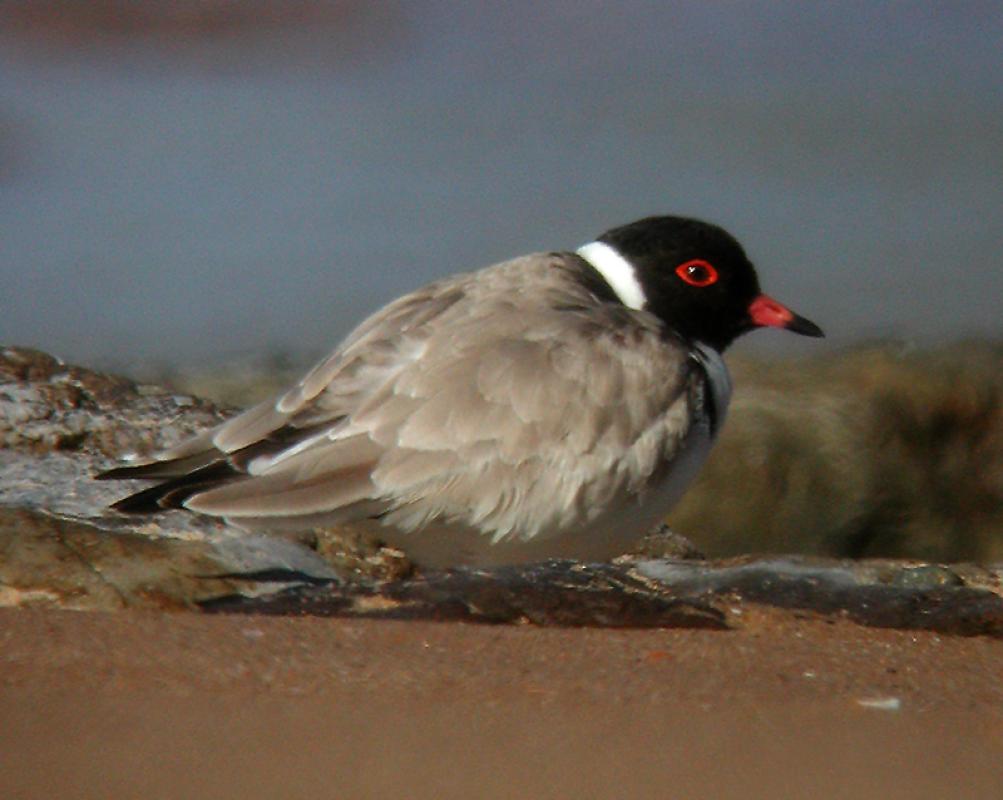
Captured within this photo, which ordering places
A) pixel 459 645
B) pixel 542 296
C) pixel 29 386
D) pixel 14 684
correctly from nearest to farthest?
pixel 14 684 → pixel 459 645 → pixel 542 296 → pixel 29 386

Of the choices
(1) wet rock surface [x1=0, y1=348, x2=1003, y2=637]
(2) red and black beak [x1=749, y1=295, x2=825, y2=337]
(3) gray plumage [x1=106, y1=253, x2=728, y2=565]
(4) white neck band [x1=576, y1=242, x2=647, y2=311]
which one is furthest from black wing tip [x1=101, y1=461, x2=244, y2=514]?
(2) red and black beak [x1=749, y1=295, x2=825, y2=337]

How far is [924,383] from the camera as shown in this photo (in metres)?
8.55

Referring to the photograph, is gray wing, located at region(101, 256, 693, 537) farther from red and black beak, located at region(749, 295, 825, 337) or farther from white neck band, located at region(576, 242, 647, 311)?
red and black beak, located at region(749, 295, 825, 337)

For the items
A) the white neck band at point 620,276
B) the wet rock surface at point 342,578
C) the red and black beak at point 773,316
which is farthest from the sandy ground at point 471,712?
the red and black beak at point 773,316

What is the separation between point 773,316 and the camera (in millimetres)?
5574

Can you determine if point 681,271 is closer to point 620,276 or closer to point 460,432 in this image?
point 620,276

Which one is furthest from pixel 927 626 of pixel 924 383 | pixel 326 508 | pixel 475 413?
pixel 924 383

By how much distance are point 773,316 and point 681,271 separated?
41 cm

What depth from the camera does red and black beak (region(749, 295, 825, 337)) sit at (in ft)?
18.2

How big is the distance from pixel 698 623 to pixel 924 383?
4.77 metres

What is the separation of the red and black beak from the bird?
0.78m

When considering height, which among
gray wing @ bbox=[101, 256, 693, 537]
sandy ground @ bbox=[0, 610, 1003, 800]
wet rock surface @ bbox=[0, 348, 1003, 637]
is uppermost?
gray wing @ bbox=[101, 256, 693, 537]

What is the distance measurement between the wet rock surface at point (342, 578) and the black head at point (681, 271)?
2.66ft

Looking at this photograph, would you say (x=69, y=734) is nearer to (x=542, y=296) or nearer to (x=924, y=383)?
(x=542, y=296)
